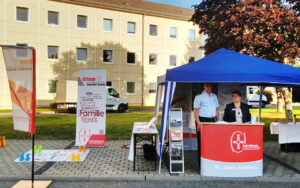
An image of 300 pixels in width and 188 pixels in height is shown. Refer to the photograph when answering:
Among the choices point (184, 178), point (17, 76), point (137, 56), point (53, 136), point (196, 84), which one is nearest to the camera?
point (17, 76)

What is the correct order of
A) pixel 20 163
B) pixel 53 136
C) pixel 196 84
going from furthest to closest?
pixel 53 136
pixel 196 84
pixel 20 163

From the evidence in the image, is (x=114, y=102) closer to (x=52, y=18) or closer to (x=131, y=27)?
(x=52, y=18)

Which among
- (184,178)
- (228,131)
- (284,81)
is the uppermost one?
(284,81)

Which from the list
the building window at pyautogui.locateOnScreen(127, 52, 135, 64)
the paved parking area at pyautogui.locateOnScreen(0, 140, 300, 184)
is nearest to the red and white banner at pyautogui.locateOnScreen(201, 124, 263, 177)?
the paved parking area at pyautogui.locateOnScreen(0, 140, 300, 184)

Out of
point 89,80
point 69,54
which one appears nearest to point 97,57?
point 69,54

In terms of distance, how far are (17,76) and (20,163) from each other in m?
2.87

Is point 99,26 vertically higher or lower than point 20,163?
A: higher

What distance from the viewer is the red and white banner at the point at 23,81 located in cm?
547

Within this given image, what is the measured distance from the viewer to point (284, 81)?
6676mm

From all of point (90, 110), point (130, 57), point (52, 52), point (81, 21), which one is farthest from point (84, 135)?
point (130, 57)

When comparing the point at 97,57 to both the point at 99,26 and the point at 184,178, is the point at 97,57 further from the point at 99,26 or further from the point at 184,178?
the point at 184,178

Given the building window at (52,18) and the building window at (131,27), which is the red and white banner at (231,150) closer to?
the building window at (52,18)

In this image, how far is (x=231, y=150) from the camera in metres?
6.55

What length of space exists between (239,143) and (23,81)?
14.8 ft
